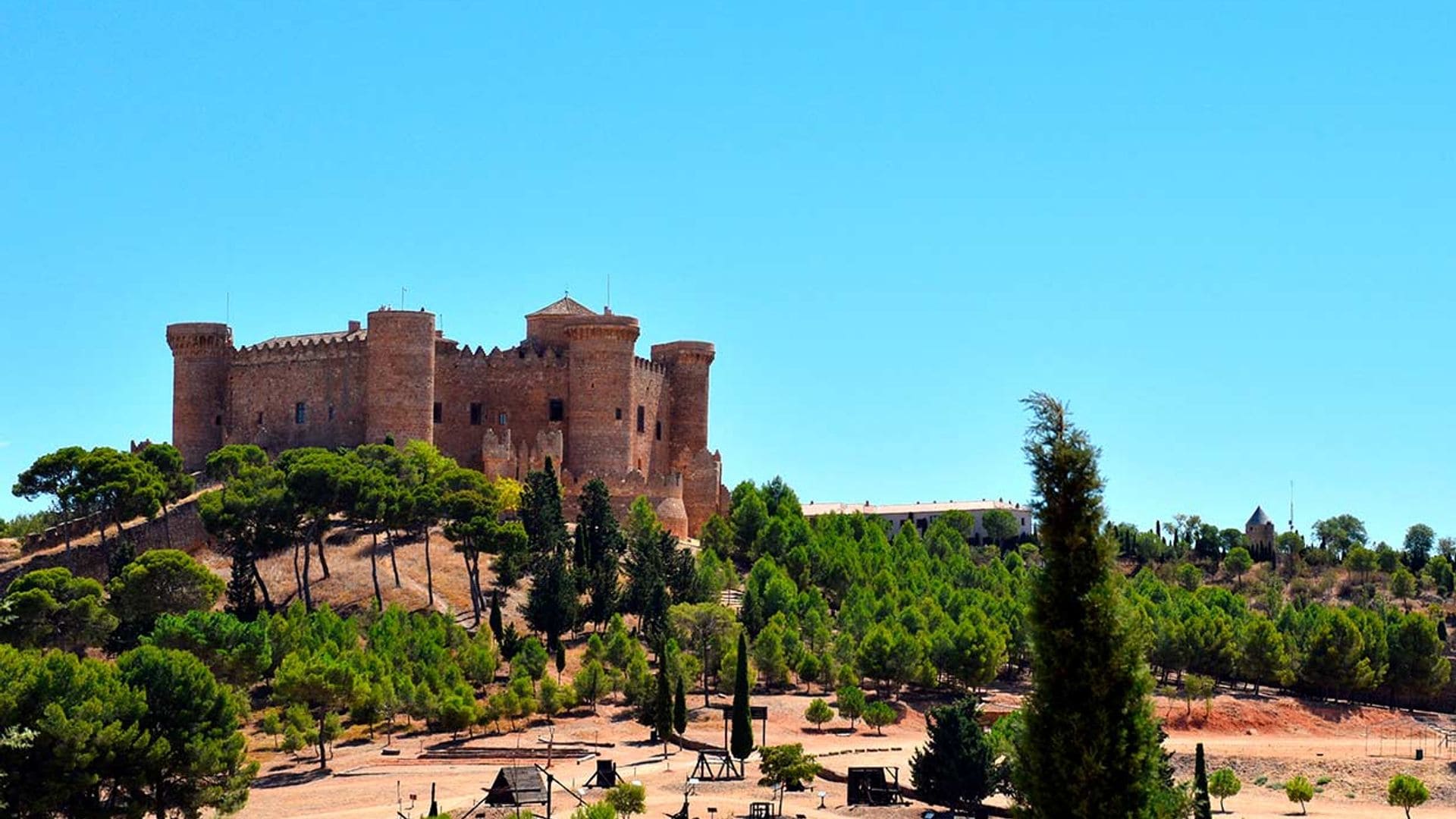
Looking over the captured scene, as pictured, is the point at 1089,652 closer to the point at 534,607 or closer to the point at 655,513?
the point at 534,607

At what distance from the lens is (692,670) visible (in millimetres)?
43125

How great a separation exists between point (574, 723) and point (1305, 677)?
2601 cm

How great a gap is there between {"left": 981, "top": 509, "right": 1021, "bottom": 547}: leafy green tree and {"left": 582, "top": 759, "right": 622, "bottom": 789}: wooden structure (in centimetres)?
5193

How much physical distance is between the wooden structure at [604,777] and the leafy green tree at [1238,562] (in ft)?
169

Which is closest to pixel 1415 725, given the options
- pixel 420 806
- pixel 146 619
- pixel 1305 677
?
pixel 1305 677

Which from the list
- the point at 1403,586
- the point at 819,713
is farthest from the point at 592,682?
the point at 1403,586

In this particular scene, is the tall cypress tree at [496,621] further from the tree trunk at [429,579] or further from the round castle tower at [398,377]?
the round castle tower at [398,377]

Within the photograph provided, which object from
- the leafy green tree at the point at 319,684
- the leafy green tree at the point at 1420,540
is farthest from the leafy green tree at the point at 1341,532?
the leafy green tree at the point at 319,684

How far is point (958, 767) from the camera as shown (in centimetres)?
3055

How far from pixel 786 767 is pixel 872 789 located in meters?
1.71

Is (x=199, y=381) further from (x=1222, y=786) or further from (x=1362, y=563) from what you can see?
(x=1362, y=563)

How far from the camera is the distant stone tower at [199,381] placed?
200 ft

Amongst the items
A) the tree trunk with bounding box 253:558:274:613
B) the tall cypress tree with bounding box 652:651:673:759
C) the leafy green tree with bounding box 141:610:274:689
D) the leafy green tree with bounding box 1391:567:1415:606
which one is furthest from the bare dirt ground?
the leafy green tree with bounding box 1391:567:1415:606

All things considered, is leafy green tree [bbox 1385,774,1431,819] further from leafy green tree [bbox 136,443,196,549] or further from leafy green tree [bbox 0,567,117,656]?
leafy green tree [bbox 136,443,196,549]
